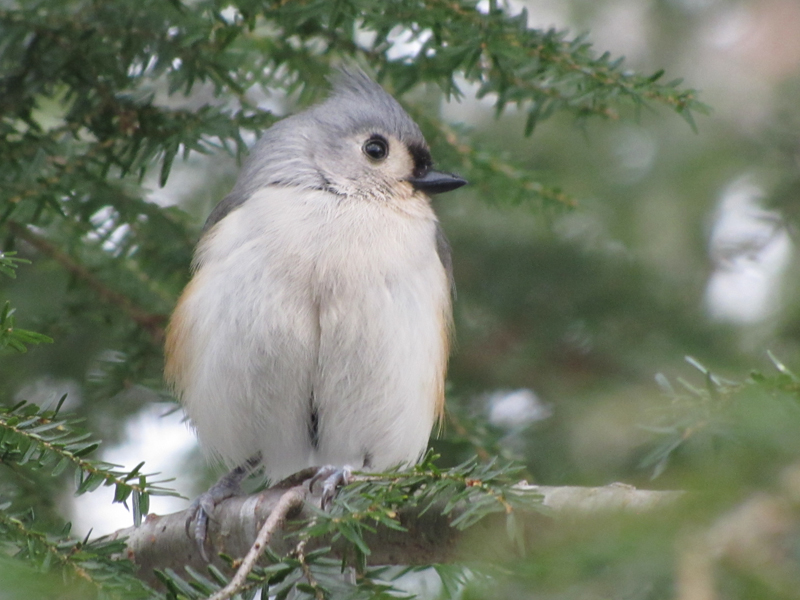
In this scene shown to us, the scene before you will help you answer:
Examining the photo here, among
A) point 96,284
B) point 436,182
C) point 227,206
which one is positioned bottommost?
point 96,284

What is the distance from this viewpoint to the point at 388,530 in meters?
1.74

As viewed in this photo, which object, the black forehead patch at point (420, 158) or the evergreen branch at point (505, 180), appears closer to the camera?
the evergreen branch at point (505, 180)

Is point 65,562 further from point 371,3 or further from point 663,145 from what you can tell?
point 663,145

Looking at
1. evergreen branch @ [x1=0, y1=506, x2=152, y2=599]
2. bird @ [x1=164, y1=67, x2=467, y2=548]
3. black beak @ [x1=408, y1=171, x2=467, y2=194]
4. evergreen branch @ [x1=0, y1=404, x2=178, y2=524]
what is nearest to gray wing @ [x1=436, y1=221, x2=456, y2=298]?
bird @ [x1=164, y1=67, x2=467, y2=548]

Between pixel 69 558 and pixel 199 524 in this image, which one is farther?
pixel 199 524

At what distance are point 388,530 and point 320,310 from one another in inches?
38.9

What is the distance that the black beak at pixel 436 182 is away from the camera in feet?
9.79

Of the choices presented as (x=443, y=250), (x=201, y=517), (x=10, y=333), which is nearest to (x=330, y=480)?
(x=201, y=517)

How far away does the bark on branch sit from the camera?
4.51 ft

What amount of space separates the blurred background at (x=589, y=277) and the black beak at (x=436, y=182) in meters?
0.15

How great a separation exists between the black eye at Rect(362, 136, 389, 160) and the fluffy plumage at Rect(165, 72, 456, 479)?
2 cm

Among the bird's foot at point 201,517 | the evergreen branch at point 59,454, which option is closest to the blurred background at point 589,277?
the bird's foot at point 201,517

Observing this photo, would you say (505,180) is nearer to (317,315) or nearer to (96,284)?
(317,315)

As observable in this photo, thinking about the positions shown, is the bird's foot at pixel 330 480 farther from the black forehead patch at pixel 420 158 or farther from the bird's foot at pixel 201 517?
the black forehead patch at pixel 420 158
